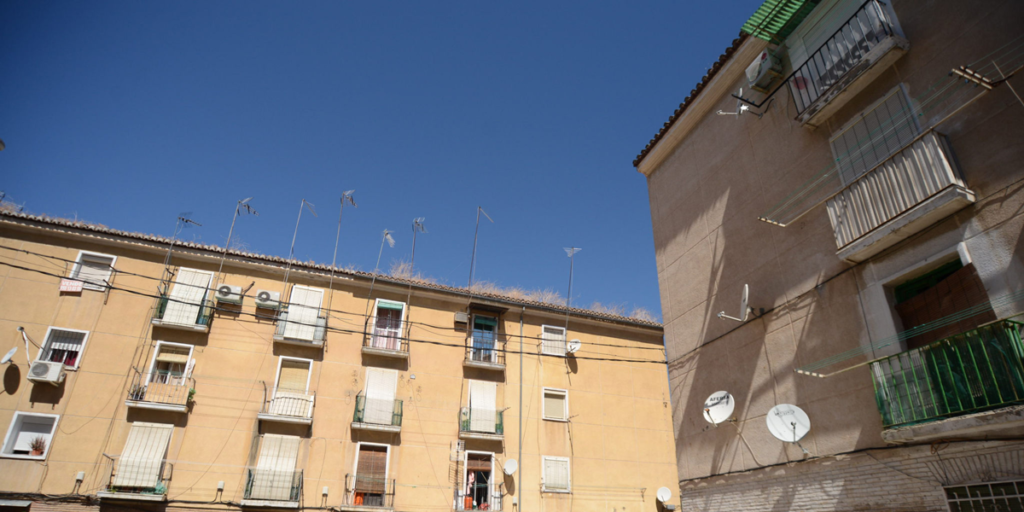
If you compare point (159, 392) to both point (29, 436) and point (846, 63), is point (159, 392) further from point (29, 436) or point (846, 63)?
point (846, 63)

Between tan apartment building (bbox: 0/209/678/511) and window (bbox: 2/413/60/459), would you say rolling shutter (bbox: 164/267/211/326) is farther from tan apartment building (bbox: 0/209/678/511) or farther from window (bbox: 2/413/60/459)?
window (bbox: 2/413/60/459)

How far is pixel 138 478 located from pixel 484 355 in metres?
11.8

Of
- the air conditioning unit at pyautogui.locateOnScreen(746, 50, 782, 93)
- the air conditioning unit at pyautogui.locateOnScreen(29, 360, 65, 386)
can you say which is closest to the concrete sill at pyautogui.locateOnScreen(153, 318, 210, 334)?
the air conditioning unit at pyautogui.locateOnScreen(29, 360, 65, 386)

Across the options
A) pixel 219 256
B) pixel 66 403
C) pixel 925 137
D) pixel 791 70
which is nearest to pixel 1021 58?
pixel 925 137

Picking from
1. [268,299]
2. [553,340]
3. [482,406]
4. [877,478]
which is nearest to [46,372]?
[268,299]

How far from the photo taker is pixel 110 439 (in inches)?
683

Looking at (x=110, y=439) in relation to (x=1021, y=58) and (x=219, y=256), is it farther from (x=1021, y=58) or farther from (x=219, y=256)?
(x=1021, y=58)

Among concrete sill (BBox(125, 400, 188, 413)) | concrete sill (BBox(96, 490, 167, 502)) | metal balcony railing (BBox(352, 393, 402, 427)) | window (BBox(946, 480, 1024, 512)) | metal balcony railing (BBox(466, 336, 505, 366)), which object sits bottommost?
window (BBox(946, 480, 1024, 512))

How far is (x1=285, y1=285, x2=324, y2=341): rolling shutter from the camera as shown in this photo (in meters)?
20.1

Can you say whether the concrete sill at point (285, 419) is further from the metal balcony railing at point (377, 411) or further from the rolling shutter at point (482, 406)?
the rolling shutter at point (482, 406)

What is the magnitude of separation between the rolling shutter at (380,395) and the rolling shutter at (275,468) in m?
2.56

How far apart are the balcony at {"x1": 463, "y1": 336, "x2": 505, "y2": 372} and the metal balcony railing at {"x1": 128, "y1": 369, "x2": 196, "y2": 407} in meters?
9.28

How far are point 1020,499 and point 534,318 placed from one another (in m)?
18.2

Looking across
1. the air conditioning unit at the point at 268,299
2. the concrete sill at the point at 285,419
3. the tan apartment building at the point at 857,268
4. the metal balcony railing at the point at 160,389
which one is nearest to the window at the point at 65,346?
the metal balcony railing at the point at 160,389
